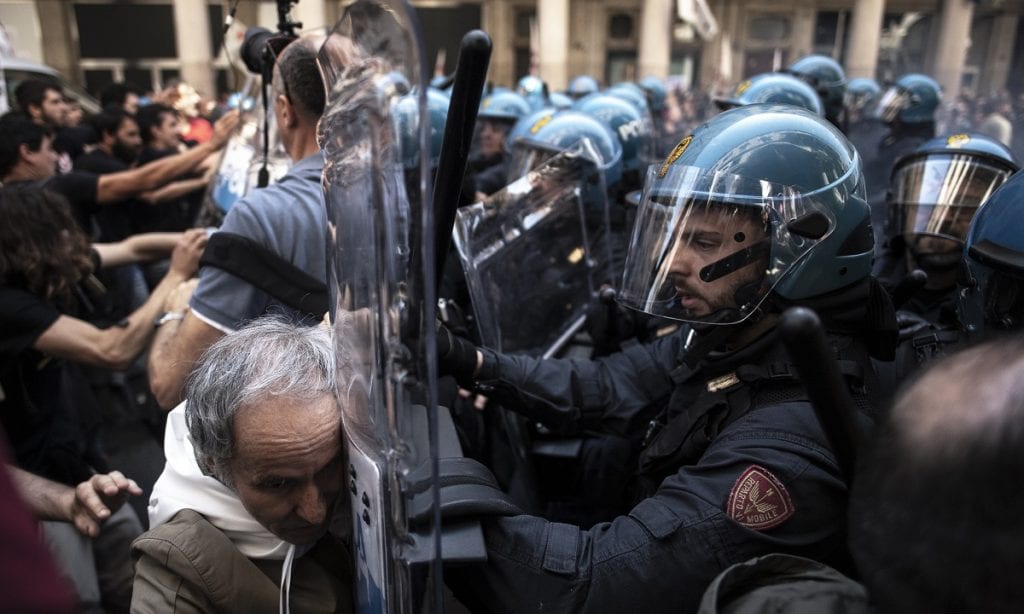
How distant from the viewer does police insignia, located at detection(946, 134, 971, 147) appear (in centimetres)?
266

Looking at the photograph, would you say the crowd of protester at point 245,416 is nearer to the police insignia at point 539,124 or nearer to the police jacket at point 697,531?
the police jacket at point 697,531

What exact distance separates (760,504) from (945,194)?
1.89m

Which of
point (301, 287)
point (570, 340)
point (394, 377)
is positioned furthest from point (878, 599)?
point (570, 340)

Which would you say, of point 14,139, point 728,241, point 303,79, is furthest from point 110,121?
point 728,241

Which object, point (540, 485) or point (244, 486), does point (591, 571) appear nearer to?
point (244, 486)

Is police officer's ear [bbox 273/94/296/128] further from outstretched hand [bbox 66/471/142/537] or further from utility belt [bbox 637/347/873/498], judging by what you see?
utility belt [bbox 637/347/873/498]

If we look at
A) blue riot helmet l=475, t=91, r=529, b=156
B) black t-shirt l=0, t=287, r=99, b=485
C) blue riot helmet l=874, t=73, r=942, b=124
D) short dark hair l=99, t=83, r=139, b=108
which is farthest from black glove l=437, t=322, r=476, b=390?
short dark hair l=99, t=83, r=139, b=108

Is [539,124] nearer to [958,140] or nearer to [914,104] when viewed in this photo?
[958,140]

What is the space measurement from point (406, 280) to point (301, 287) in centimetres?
100

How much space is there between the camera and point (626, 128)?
477 cm

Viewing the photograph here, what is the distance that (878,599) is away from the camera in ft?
2.26

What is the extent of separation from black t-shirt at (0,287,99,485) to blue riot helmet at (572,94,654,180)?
310 centimetres

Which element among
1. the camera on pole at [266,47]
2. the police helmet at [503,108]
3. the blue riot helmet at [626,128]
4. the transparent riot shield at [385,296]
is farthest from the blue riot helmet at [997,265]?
the police helmet at [503,108]

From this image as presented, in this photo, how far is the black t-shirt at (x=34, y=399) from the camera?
2.13 m
